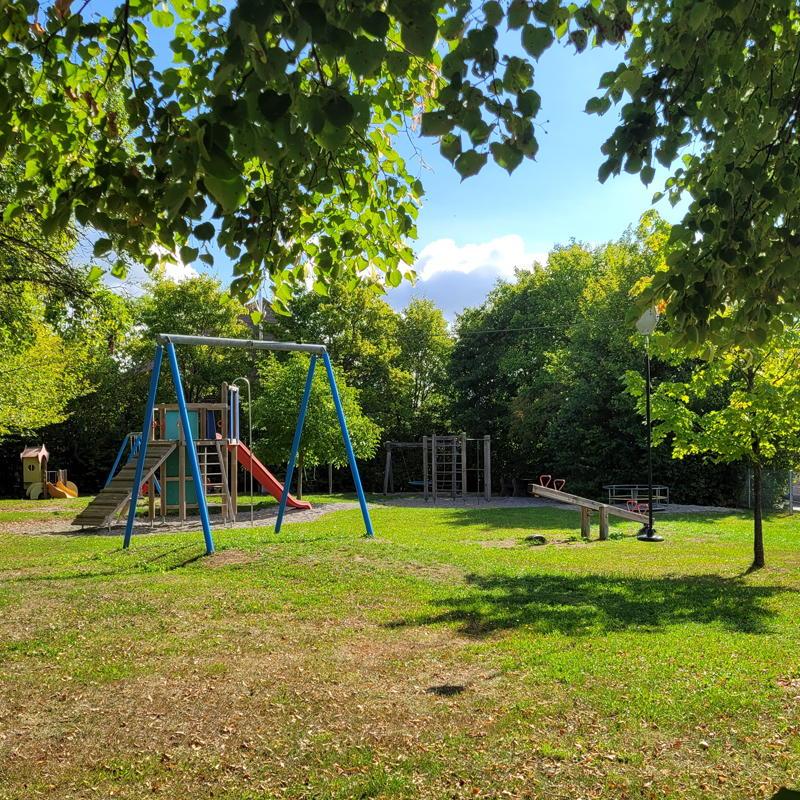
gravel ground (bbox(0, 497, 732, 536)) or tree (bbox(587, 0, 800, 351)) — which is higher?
tree (bbox(587, 0, 800, 351))

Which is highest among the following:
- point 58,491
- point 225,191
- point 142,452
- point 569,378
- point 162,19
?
point 569,378

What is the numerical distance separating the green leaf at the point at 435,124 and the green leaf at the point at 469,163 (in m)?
0.12

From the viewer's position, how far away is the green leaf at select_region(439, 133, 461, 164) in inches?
89.7

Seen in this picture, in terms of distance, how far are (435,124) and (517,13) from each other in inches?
18.7

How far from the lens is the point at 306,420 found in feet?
59.7

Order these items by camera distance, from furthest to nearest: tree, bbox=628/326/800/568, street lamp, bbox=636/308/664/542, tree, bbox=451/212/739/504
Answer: tree, bbox=451/212/739/504, street lamp, bbox=636/308/664/542, tree, bbox=628/326/800/568

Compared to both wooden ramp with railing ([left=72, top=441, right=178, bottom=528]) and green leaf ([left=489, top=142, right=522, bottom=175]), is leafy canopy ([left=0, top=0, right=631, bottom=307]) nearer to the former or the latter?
green leaf ([left=489, top=142, right=522, bottom=175])

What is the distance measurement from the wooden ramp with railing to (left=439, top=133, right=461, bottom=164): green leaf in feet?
38.2

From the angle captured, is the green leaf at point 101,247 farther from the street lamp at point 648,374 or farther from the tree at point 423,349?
the tree at point 423,349

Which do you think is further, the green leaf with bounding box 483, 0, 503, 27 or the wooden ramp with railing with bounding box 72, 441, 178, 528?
the wooden ramp with railing with bounding box 72, 441, 178, 528

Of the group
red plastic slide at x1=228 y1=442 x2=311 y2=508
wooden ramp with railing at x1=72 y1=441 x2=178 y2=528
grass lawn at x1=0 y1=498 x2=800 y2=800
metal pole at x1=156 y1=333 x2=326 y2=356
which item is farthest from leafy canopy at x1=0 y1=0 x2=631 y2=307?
red plastic slide at x1=228 y1=442 x2=311 y2=508

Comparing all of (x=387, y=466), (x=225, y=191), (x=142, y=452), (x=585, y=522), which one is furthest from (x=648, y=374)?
(x=387, y=466)

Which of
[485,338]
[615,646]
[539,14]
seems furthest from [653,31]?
[485,338]

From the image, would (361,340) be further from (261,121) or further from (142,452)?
(261,121)
